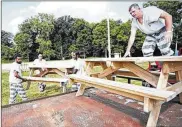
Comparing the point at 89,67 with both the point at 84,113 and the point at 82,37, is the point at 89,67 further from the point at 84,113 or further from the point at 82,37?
the point at 82,37

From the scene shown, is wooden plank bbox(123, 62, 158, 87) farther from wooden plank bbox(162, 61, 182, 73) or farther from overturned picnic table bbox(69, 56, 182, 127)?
wooden plank bbox(162, 61, 182, 73)

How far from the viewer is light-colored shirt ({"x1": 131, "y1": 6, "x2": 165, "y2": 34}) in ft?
8.87

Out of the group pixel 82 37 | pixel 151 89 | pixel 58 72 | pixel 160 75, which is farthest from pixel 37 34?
pixel 151 89

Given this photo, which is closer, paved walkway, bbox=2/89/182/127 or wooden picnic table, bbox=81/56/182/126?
wooden picnic table, bbox=81/56/182/126

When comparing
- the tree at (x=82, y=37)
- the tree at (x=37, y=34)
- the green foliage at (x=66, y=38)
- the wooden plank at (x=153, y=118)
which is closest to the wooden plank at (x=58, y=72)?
the wooden plank at (x=153, y=118)

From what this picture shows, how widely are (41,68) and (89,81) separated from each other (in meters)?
4.74

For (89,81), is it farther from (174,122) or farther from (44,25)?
(44,25)

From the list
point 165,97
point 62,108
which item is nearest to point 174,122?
point 165,97

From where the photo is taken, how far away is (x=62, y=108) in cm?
226

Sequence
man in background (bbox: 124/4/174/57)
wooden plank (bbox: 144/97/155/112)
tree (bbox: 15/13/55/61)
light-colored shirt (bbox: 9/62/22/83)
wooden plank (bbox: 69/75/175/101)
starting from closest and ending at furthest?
wooden plank (bbox: 69/75/175/101) → wooden plank (bbox: 144/97/155/112) → man in background (bbox: 124/4/174/57) → light-colored shirt (bbox: 9/62/22/83) → tree (bbox: 15/13/55/61)

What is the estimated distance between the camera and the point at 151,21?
280cm

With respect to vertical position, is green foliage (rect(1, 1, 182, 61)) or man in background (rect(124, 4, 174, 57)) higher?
green foliage (rect(1, 1, 182, 61))

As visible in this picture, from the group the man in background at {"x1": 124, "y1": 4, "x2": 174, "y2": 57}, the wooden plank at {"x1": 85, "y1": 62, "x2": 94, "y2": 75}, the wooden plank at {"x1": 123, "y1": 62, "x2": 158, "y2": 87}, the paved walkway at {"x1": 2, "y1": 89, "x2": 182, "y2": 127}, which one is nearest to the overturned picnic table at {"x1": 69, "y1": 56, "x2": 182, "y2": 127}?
the wooden plank at {"x1": 123, "y1": 62, "x2": 158, "y2": 87}

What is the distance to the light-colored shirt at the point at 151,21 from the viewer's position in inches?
106
